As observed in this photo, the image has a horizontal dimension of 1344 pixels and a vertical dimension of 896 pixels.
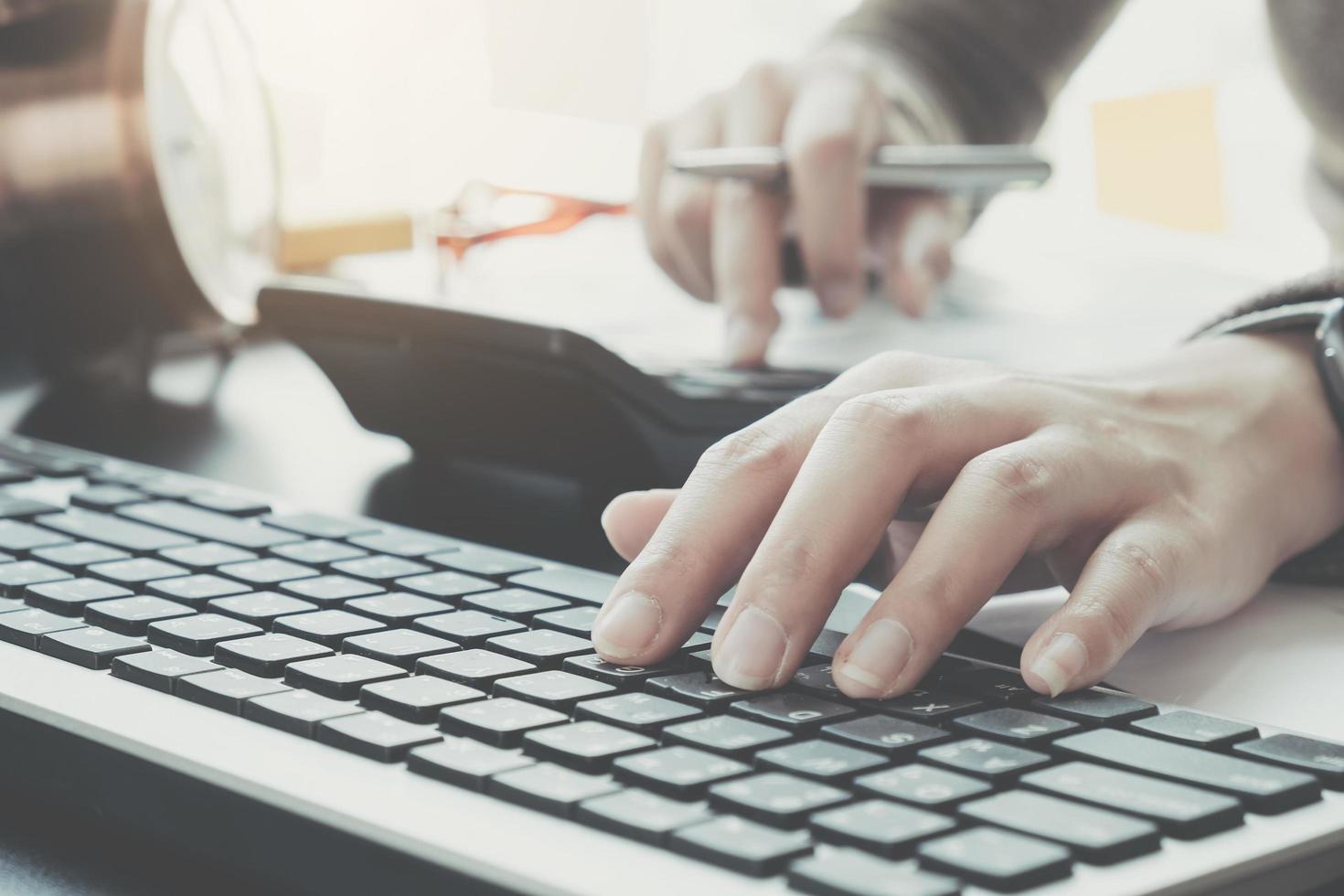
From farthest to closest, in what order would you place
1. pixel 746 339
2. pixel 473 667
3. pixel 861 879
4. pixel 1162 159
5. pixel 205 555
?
pixel 1162 159
pixel 746 339
pixel 205 555
pixel 473 667
pixel 861 879

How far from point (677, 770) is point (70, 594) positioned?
196 millimetres

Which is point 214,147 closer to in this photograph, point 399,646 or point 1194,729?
point 399,646

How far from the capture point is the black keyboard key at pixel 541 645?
0.31 metres

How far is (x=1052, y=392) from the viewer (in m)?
0.40

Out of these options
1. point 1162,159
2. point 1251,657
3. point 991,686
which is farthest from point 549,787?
point 1162,159

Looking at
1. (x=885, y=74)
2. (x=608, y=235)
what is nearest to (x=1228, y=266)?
(x=885, y=74)

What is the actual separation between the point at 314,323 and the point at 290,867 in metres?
0.37

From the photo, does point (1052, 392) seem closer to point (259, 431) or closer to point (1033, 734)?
point (1033, 734)

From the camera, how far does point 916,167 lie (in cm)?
87

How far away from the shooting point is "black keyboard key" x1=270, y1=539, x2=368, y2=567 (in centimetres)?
40

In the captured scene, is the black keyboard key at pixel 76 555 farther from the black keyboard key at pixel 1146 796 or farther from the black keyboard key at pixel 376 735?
the black keyboard key at pixel 1146 796

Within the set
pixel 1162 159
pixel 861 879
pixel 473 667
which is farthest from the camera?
pixel 1162 159

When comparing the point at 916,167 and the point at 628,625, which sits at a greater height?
the point at 916,167

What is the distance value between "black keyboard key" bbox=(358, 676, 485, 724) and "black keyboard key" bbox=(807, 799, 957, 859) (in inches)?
3.5
